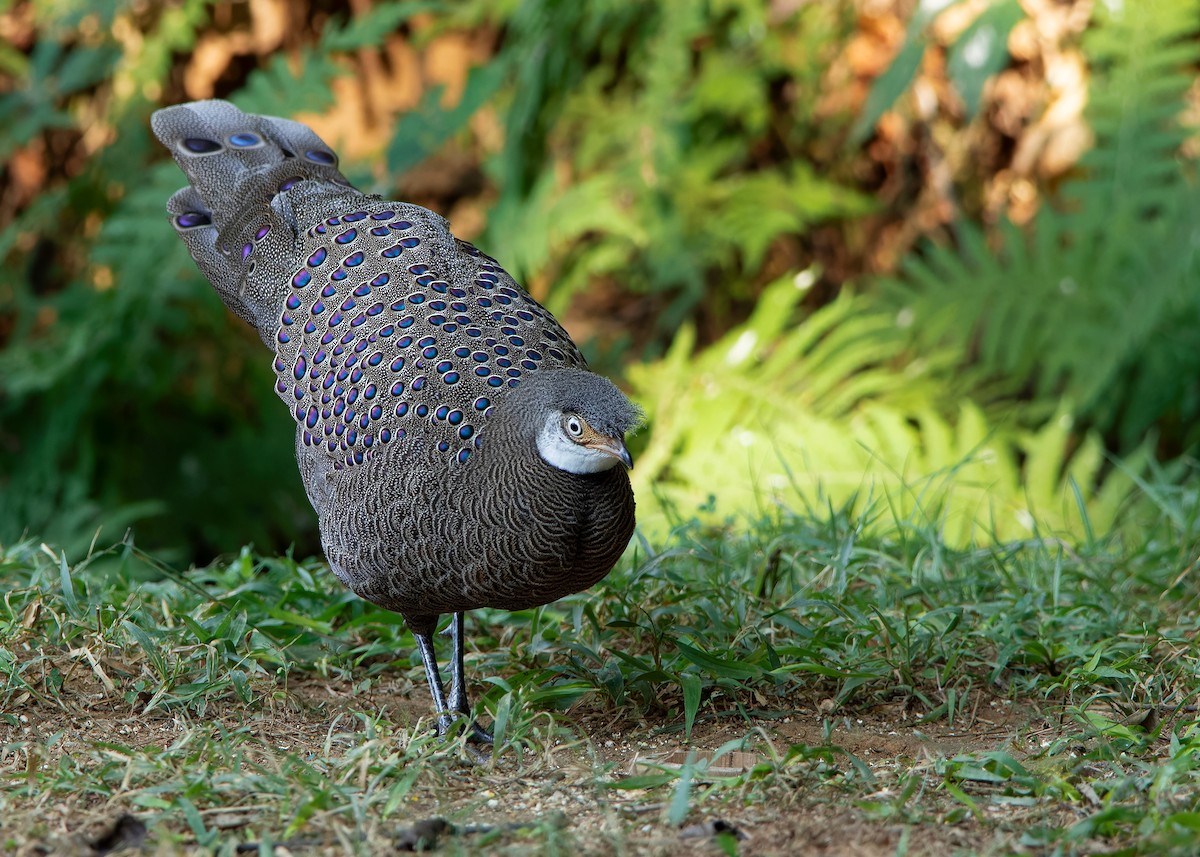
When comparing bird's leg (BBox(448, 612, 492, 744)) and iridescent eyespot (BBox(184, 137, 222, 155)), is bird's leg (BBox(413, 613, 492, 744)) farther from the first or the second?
iridescent eyespot (BBox(184, 137, 222, 155))

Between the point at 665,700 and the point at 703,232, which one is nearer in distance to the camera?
the point at 665,700

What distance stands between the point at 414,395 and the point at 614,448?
2.21 ft

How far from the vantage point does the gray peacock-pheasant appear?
3.37 m

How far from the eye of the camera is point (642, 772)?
3.38 metres

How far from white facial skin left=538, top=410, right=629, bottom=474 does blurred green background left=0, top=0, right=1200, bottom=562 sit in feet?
7.54

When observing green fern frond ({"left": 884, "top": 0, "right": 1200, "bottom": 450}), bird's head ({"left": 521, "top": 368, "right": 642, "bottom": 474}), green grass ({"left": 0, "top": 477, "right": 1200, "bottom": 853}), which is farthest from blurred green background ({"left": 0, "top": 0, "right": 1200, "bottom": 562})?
bird's head ({"left": 521, "top": 368, "right": 642, "bottom": 474})

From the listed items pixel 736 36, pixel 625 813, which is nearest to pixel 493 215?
pixel 736 36

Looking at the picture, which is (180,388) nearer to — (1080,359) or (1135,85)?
(1080,359)

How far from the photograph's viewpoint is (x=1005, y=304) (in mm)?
7281

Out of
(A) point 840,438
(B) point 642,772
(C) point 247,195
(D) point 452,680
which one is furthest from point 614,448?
(A) point 840,438

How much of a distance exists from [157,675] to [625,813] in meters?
1.51

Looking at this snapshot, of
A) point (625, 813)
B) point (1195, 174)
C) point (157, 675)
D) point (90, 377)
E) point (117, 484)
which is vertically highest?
point (1195, 174)

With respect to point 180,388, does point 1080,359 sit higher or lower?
higher

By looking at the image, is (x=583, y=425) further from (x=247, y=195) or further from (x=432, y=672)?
(x=247, y=195)
